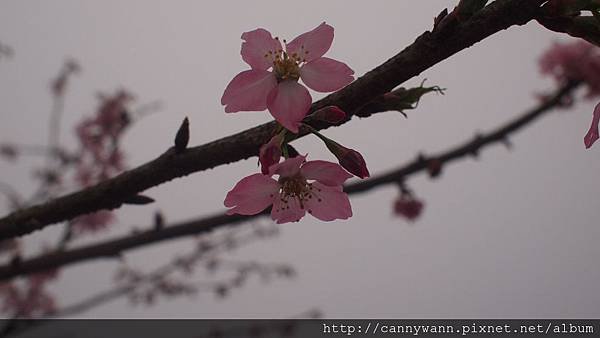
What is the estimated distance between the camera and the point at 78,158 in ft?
16.7

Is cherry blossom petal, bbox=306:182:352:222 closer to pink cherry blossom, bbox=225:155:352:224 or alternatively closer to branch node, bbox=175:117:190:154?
pink cherry blossom, bbox=225:155:352:224

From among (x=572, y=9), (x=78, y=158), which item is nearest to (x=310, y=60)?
(x=572, y=9)

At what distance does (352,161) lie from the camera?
36.9 inches

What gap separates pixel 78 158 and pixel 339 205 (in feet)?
15.2

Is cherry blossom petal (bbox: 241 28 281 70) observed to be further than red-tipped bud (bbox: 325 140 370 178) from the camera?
Yes

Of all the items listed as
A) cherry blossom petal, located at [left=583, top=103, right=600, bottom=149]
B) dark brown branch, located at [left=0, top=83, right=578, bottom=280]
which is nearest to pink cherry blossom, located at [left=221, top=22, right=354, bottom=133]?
cherry blossom petal, located at [left=583, top=103, right=600, bottom=149]

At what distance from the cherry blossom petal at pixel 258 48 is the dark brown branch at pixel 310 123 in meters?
0.20

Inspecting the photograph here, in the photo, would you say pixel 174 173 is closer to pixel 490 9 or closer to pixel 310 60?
pixel 310 60

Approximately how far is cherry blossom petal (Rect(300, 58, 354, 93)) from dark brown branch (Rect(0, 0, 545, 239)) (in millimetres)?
47

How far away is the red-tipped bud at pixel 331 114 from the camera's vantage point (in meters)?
0.87

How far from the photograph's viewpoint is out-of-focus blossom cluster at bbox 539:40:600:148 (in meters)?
3.05

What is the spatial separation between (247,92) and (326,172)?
23 cm

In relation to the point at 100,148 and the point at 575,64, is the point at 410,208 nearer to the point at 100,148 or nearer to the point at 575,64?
the point at 575,64

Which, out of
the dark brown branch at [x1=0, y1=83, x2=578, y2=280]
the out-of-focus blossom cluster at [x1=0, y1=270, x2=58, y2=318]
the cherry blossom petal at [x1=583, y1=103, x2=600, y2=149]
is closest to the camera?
the cherry blossom petal at [x1=583, y1=103, x2=600, y2=149]
